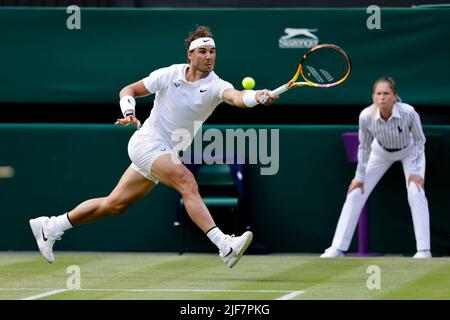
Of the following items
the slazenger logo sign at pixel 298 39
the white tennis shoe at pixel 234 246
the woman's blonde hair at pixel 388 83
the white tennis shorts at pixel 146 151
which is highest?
the slazenger logo sign at pixel 298 39

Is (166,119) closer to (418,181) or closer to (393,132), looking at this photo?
(393,132)

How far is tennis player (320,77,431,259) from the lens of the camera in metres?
11.6

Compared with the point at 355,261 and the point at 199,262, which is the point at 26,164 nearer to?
the point at 199,262

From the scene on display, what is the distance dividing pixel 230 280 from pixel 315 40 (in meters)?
3.69

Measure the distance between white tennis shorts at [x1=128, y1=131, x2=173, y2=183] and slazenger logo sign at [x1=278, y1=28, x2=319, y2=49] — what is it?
2981mm

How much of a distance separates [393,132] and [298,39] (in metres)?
1.37

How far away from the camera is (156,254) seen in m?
12.1

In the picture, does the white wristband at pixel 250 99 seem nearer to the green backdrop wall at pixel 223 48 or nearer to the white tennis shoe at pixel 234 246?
the white tennis shoe at pixel 234 246

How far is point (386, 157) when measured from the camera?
1182 cm

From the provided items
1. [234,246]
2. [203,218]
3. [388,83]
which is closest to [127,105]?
[203,218]

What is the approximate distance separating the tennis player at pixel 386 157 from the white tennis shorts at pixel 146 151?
2607mm

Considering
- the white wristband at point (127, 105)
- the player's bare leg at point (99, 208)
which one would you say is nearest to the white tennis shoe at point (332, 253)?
the player's bare leg at point (99, 208)

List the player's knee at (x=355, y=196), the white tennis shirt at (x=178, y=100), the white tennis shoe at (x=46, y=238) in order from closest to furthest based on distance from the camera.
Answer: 1. the white tennis shirt at (x=178, y=100)
2. the white tennis shoe at (x=46, y=238)
3. the player's knee at (x=355, y=196)

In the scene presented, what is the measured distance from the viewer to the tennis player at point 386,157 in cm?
1155
